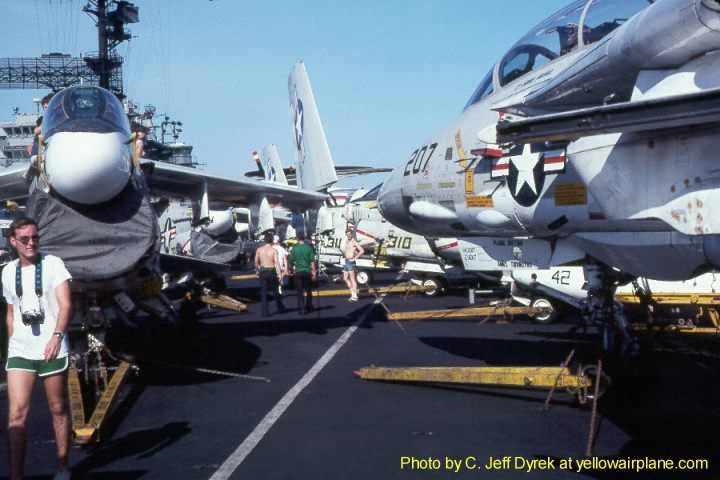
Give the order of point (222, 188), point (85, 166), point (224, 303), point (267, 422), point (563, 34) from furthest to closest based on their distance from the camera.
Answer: point (224, 303), point (222, 188), point (85, 166), point (563, 34), point (267, 422)

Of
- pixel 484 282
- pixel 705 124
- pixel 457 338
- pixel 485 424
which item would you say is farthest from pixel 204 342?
pixel 484 282

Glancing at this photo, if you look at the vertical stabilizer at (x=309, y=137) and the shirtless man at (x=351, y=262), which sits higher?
the vertical stabilizer at (x=309, y=137)

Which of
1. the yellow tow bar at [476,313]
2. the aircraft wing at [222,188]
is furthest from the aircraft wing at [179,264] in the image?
the yellow tow bar at [476,313]

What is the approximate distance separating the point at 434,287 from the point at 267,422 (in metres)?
13.8

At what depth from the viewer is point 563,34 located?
7293mm

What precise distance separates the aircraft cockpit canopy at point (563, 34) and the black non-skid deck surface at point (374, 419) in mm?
3014

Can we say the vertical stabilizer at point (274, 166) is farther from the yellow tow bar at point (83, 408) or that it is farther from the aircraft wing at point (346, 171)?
the yellow tow bar at point (83, 408)

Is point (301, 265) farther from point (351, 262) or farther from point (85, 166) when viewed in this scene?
point (85, 166)

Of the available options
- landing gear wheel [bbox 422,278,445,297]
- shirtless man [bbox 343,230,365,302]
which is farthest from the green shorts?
landing gear wheel [bbox 422,278,445,297]

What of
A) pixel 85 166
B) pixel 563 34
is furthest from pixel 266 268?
pixel 563 34

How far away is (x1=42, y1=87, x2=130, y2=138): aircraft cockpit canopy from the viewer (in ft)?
28.7

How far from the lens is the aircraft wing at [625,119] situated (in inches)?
172

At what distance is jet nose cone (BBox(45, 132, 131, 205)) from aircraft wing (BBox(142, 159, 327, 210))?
14.0 feet

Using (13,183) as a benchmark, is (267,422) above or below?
below
